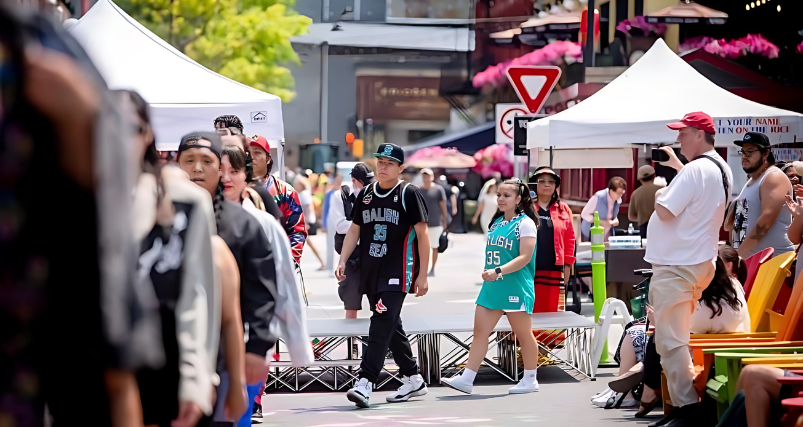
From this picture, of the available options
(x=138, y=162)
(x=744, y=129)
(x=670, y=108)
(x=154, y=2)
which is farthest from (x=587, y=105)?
(x=154, y=2)

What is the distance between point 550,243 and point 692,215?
10.9ft

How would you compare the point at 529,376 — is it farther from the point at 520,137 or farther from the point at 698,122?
the point at 520,137

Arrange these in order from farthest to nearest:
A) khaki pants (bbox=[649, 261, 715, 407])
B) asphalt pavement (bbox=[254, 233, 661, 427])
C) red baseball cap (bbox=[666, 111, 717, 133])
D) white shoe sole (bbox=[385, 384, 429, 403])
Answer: white shoe sole (bbox=[385, 384, 429, 403]) → asphalt pavement (bbox=[254, 233, 661, 427]) → red baseball cap (bbox=[666, 111, 717, 133]) → khaki pants (bbox=[649, 261, 715, 407])

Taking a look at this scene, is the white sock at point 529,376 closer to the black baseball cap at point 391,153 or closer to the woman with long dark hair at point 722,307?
the woman with long dark hair at point 722,307

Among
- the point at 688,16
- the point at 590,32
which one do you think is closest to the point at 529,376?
the point at 590,32

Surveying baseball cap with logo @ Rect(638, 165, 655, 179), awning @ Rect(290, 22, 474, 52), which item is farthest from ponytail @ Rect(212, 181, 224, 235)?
awning @ Rect(290, 22, 474, 52)

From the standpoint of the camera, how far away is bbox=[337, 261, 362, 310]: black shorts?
9.82 meters

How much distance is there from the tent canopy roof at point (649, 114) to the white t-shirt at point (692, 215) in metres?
5.19

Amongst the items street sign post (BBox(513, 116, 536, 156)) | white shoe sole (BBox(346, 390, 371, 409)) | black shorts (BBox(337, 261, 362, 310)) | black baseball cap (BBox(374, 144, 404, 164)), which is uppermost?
street sign post (BBox(513, 116, 536, 156))

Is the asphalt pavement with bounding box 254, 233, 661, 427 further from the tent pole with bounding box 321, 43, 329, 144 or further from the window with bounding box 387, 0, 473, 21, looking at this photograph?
the window with bounding box 387, 0, 473, 21

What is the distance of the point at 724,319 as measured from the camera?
673 centimetres

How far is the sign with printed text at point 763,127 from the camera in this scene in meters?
11.9

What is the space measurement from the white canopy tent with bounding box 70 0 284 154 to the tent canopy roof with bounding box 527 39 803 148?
328cm

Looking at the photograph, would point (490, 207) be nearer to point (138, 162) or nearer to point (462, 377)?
point (462, 377)
